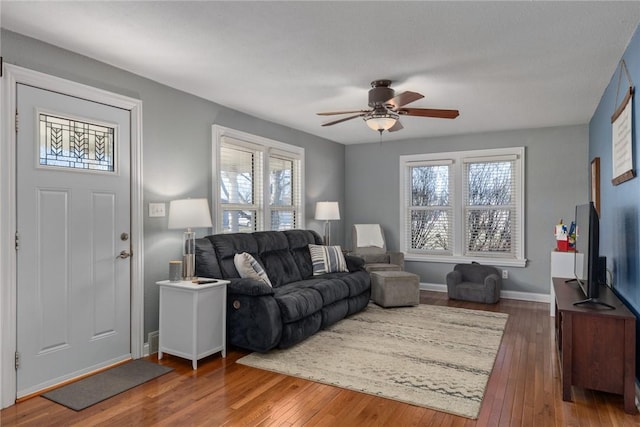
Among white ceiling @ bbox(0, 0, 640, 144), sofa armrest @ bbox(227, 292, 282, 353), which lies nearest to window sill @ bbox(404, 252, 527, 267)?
A: white ceiling @ bbox(0, 0, 640, 144)

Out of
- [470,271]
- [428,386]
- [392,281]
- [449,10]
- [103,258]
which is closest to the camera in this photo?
[449,10]

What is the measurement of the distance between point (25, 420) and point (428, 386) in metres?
2.56

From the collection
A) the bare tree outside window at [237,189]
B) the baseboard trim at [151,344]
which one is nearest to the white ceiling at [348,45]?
the bare tree outside window at [237,189]

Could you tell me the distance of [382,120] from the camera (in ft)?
12.2

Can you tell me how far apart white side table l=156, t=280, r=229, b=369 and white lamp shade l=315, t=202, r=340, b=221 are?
264cm

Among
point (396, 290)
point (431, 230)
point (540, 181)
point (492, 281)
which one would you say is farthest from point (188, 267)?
point (540, 181)

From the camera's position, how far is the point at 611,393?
2.72 m

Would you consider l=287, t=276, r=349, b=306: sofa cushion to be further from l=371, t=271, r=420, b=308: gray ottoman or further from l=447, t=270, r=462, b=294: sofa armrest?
l=447, t=270, r=462, b=294: sofa armrest

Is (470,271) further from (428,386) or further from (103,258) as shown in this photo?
(103,258)

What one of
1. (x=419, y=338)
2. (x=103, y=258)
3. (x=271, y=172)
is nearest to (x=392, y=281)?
(x=419, y=338)

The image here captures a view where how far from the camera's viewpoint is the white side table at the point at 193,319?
3.23 meters

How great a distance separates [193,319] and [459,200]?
446 cm

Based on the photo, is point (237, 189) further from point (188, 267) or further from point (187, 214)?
point (188, 267)

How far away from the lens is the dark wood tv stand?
99.0 inches
